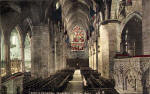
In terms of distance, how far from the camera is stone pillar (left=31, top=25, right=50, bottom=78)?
51.0ft

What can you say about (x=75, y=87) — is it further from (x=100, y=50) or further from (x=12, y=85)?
(x=12, y=85)

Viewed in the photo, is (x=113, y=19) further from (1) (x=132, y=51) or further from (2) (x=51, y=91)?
(1) (x=132, y=51)

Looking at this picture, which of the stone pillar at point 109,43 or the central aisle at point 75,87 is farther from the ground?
the stone pillar at point 109,43

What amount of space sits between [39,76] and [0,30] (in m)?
6.47

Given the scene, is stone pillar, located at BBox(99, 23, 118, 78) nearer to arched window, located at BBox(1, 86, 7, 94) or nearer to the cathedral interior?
the cathedral interior

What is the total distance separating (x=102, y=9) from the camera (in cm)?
1633

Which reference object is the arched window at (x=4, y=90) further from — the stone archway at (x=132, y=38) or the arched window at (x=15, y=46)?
the arched window at (x=15, y=46)

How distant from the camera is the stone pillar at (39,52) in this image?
15539 mm

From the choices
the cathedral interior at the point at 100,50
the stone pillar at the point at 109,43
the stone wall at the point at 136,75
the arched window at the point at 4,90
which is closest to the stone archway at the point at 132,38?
the cathedral interior at the point at 100,50

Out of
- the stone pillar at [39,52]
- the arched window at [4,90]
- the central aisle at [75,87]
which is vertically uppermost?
the stone pillar at [39,52]

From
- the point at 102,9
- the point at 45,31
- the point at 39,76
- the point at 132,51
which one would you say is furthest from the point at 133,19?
the point at 39,76

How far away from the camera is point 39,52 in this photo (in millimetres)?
15641

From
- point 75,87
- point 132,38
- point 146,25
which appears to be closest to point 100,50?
point 75,87

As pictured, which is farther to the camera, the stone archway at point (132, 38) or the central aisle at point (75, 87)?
the stone archway at point (132, 38)
